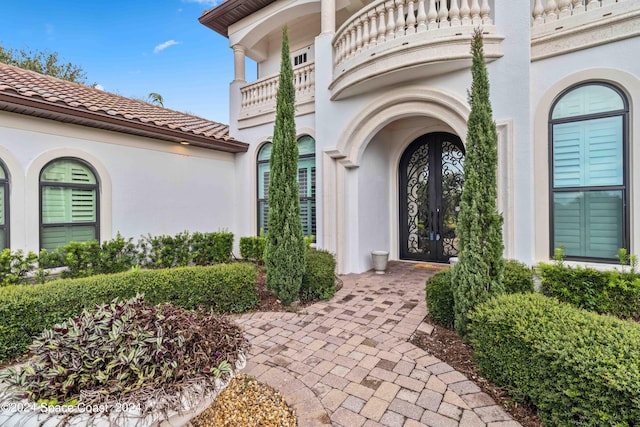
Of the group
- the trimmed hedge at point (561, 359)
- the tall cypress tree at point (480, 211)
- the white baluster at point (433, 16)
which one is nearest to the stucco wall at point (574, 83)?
the white baluster at point (433, 16)

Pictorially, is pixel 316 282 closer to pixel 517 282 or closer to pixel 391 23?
pixel 517 282

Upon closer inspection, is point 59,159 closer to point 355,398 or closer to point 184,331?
point 184,331

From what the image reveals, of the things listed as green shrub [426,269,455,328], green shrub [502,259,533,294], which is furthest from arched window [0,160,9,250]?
green shrub [502,259,533,294]

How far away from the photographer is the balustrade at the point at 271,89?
828 centimetres

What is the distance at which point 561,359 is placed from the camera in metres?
Answer: 2.26

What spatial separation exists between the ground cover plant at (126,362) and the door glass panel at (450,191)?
7110 millimetres

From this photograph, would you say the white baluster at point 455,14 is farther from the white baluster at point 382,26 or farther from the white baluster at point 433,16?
the white baluster at point 382,26

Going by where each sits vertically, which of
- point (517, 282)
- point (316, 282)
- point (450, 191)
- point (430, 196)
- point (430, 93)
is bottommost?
point (316, 282)

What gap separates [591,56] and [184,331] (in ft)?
23.1

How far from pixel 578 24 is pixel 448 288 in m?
4.88

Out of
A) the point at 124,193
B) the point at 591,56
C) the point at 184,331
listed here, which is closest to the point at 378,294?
the point at 184,331

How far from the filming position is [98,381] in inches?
74.0

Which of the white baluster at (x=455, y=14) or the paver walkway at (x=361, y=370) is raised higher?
the white baluster at (x=455, y=14)

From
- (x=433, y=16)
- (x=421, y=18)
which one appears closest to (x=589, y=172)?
(x=433, y=16)
